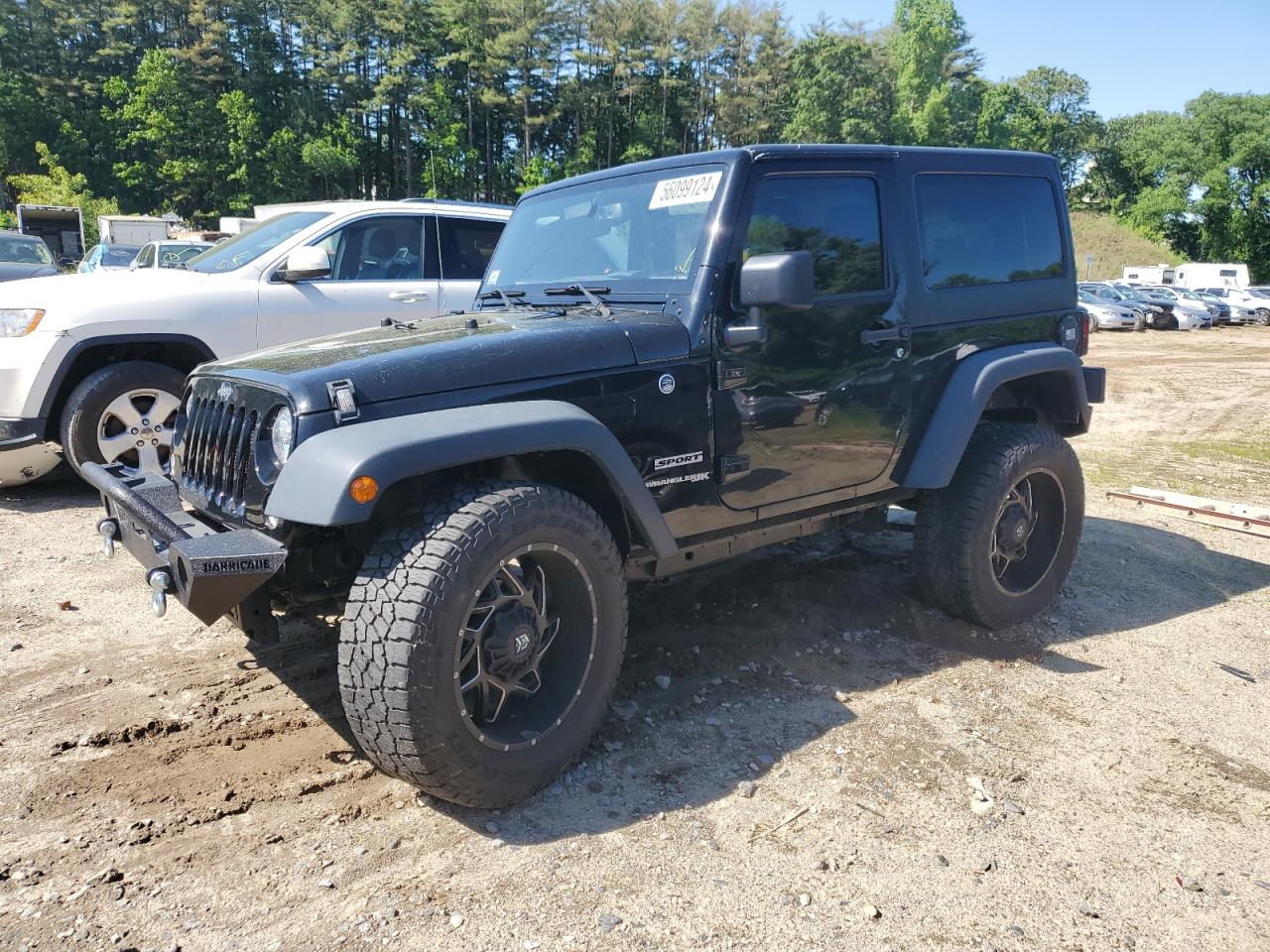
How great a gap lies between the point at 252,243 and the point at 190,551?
4647 mm

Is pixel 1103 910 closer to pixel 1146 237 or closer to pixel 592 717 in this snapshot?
pixel 592 717

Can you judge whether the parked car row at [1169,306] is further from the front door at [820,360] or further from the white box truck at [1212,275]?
the front door at [820,360]

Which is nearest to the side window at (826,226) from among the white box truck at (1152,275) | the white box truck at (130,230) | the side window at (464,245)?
the side window at (464,245)

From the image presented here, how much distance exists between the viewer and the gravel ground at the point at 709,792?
230 cm

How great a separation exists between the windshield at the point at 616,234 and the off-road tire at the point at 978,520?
69.6 inches

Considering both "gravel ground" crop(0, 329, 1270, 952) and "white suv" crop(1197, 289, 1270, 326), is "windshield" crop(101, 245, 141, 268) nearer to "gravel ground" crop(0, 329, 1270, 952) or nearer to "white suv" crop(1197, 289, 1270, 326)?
"gravel ground" crop(0, 329, 1270, 952)

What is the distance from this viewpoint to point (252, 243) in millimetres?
6355

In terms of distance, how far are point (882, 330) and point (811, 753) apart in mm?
1747

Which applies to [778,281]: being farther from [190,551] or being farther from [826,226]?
[190,551]

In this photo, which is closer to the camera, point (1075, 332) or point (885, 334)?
point (885, 334)

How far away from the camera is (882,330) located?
12.2 ft

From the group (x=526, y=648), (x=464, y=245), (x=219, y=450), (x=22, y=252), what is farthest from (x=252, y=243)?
(x=22, y=252)

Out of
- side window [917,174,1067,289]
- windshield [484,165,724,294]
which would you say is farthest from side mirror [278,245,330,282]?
side window [917,174,1067,289]

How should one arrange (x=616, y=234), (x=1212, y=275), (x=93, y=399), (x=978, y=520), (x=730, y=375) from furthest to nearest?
(x=1212, y=275)
(x=93, y=399)
(x=978, y=520)
(x=616, y=234)
(x=730, y=375)
